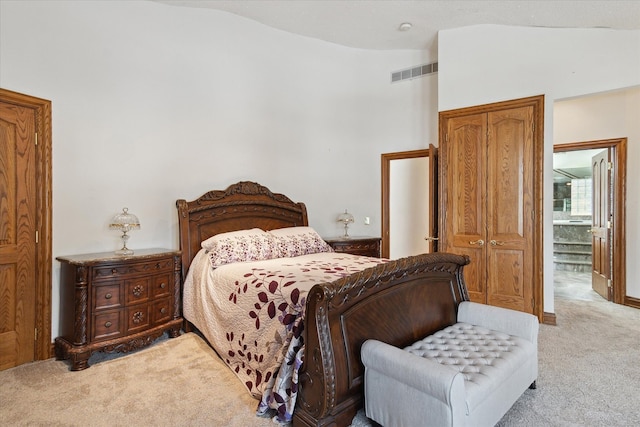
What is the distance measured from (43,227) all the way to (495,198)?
4.46 meters

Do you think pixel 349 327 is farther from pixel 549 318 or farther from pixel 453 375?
pixel 549 318

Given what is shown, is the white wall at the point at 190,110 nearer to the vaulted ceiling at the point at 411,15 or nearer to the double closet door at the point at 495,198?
the vaulted ceiling at the point at 411,15

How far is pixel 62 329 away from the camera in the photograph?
295cm

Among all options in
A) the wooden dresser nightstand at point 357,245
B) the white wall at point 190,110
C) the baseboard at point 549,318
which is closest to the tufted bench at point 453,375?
the baseboard at point 549,318

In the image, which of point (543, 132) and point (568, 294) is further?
point (568, 294)

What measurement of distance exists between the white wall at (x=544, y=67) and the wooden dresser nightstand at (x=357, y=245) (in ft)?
6.48

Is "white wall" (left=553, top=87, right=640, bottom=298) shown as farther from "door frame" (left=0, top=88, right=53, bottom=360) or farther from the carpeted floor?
"door frame" (left=0, top=88, right=53, bottom=360)

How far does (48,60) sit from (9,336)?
7.36 ft

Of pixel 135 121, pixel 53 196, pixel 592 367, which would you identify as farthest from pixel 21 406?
pixel 592 367

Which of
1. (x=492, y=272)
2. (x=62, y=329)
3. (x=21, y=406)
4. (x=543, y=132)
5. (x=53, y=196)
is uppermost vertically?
(x=543, y=132)

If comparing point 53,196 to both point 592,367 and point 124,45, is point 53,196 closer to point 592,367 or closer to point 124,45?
point 124,45

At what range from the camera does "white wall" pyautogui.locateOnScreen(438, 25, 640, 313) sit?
3506mm

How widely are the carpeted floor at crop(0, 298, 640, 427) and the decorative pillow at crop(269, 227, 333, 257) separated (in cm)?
119

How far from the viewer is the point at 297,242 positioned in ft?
12.4
